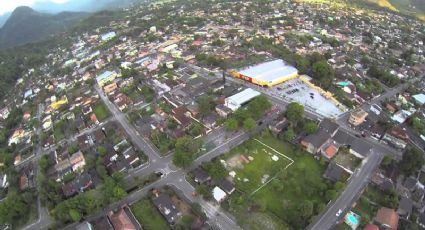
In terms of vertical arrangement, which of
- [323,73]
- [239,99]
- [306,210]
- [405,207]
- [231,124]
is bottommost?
[405,207]

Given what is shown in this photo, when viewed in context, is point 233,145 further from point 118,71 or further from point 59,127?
point 118,71

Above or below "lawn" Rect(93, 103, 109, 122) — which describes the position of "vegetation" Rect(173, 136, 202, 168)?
above

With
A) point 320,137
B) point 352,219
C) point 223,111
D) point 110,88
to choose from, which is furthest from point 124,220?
point 110,88

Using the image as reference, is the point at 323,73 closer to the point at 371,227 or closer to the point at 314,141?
the point at 314,141

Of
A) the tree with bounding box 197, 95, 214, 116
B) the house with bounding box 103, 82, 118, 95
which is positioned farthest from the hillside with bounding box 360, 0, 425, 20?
the house with bounding box 103, 82, 118, 95

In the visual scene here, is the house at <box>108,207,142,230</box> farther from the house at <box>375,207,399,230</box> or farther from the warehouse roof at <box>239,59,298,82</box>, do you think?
the warehouse roof at <box>239,59,298,82</box>

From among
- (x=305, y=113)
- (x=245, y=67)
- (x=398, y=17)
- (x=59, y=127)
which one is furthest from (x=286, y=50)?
(x=398, y=17)

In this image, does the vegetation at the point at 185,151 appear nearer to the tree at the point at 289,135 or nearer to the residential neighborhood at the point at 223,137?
the residential neighborhood at the point at 223,137
